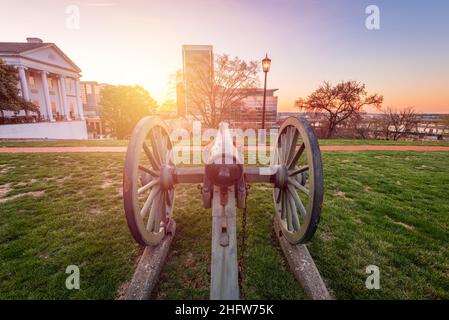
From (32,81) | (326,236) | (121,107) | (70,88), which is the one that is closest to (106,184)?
(326,236)

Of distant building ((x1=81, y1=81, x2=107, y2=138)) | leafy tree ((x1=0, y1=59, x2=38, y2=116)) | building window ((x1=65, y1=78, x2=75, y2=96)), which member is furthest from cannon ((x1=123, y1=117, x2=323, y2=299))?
distant building ((x1=81, y1=81, x2=107, y2=138))

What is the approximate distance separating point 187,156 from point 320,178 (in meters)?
7.22

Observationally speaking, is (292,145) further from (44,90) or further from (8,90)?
(44,90)

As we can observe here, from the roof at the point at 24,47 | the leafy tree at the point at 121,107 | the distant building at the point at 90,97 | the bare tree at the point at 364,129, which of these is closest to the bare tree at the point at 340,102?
the bare tree at the point at 364,129

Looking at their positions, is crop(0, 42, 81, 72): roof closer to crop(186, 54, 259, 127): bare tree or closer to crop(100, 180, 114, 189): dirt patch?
crop(186, 54, 259, 127): bare tree

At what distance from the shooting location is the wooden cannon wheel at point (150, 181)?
1898 millimetres

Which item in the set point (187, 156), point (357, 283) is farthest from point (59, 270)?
point (187, 156)

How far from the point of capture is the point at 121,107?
2864cm

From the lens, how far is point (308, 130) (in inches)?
88.0

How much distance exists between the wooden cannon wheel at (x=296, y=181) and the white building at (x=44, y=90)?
73.9 ft

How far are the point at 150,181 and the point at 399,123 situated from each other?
4001 cm

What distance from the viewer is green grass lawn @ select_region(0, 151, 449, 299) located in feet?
7.51

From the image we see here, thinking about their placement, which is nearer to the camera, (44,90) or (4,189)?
(4,189)
